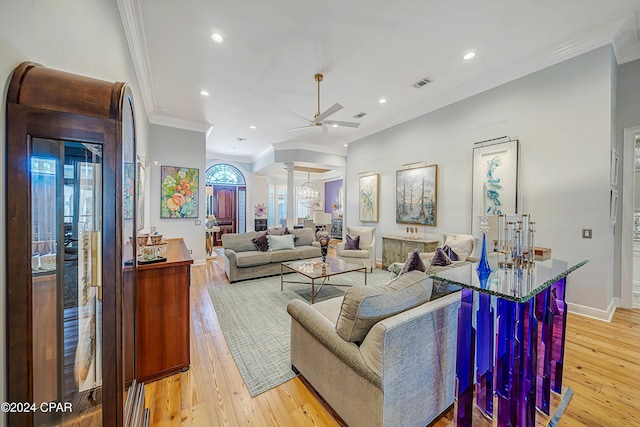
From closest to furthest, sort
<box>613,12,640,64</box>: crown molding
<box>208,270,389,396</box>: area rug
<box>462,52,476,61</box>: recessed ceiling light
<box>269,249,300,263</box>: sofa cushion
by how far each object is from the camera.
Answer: <box>208,270,389,396</box>: area rug, <box>613,12,640,64</box>: crown molding, <box>462,52,476,61</box>: recessed ceiling light, <box>269,249,300,263</box>: sofa cushion

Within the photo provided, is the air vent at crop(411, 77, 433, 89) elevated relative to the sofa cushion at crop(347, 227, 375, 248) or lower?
elevated

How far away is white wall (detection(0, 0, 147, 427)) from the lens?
0.79 metres

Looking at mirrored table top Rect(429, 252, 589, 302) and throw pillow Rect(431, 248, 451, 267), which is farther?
throw pillow Rect(431, 248, 451, 267)

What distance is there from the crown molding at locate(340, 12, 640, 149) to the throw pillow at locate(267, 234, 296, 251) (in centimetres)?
375

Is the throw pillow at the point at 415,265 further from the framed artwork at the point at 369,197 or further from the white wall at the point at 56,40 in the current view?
the framed artwork at the point at 369,197

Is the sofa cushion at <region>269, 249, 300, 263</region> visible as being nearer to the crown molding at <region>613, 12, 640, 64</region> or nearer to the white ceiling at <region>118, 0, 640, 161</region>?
the white ceiling at <region>118, 0, 640, 161</region>

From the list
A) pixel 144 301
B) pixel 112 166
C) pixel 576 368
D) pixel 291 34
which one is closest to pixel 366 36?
pixel 291 34

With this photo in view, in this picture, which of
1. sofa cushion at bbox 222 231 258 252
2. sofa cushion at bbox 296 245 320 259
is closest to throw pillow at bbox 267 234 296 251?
sofa cushion at bbox 296 245 320 259

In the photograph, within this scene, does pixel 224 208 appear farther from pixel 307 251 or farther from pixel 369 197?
pixel 369 197

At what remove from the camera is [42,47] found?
42.5 inches

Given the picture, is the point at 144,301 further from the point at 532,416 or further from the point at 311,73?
the point at 311,73

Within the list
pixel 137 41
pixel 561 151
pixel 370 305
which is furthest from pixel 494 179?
pixel 137 41

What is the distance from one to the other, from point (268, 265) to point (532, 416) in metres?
4.07

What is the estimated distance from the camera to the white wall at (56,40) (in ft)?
2.61
